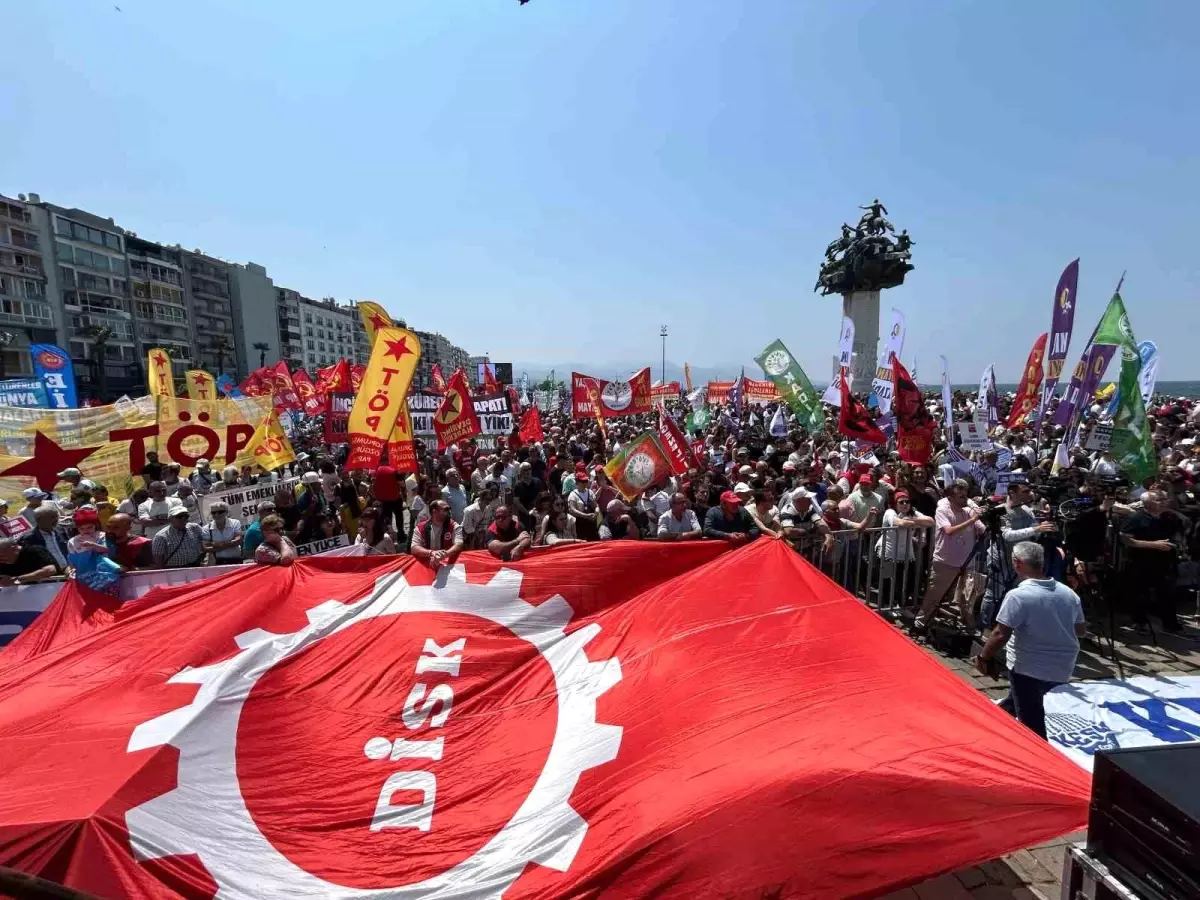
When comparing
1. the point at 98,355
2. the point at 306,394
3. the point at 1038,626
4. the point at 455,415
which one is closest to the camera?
the point at 1038,626

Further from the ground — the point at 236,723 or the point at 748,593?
the point at 748,593

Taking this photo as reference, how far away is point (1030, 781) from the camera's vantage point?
8.84 feet

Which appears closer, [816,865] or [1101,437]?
[816,865]

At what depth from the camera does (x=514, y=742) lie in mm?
3617

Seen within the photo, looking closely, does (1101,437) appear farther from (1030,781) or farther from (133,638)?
(133,638)

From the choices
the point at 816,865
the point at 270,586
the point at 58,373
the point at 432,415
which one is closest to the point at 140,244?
the point at 58,373

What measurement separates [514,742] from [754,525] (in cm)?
415

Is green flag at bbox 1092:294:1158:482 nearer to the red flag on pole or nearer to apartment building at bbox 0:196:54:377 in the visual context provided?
the red flag on pole

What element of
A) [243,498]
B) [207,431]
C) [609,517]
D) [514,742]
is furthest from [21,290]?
[514,742]

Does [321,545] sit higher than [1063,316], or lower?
lower

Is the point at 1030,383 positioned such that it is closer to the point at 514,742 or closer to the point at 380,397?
the point at 380,397

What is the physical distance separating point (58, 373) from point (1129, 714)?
19665mm

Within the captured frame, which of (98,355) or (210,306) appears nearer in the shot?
(98,355)

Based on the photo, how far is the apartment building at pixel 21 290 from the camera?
54.3 metres
